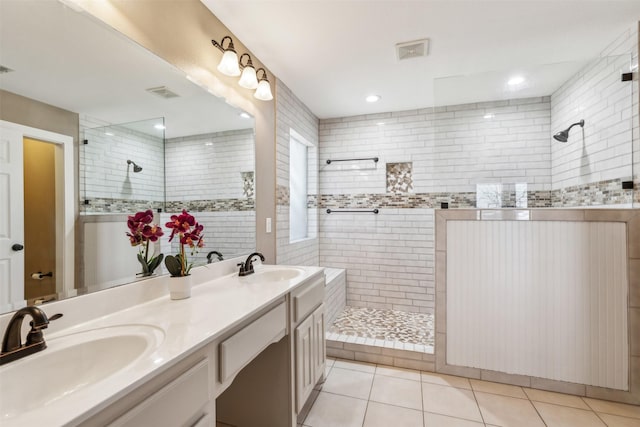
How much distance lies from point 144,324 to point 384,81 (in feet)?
8.74

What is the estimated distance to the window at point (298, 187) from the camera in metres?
3.37

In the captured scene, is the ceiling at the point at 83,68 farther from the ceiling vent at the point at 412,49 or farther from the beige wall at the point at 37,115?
the ceiling vent at the point at 412,49

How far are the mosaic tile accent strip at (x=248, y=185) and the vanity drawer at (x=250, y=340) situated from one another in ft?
3.13

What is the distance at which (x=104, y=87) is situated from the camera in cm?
124

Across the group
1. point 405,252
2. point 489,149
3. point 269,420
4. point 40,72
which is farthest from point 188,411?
point 405,252

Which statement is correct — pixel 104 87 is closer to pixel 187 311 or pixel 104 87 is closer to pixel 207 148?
pixel 207 148

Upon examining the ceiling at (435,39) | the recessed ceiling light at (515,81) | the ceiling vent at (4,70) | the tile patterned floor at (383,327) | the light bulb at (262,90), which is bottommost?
the tile patterned floor at (383,327)

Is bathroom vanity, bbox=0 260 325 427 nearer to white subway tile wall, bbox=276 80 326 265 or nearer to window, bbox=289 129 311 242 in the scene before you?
white subway tile wall, bbox=276 80 326 265

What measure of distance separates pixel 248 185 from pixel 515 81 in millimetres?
2245

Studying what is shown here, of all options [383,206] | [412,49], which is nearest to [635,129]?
[412,49]

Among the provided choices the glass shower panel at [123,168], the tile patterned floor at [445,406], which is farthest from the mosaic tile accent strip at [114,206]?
the tile patterned floor at [445,406]

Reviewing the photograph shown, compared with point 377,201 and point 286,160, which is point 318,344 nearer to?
point 286,160

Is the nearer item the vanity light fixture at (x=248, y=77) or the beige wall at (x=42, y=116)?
the beige wall at (x=42, y=116)

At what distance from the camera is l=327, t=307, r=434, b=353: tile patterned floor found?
2648 millimetres
